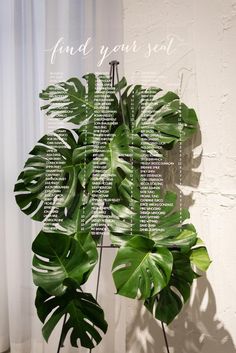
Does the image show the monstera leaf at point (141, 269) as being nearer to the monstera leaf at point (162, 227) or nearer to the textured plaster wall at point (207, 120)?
the monstera leaf at point (162, 227)

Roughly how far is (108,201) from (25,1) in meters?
1.00

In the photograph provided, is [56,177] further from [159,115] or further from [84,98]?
[159,115]

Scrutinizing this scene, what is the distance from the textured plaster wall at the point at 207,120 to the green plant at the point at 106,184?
8 cm

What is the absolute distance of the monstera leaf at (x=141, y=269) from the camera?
0.89 m

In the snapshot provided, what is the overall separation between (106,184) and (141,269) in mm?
281

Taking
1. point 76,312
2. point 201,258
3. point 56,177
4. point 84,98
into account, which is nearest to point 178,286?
point 201,258

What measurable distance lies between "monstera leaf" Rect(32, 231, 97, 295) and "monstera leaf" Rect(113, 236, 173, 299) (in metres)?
0.10

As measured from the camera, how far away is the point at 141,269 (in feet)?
3.01

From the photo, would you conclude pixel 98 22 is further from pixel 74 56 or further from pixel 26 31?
pixel 26 31

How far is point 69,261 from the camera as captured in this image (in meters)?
0.96

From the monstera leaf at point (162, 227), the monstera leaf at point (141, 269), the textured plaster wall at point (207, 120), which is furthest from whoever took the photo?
the textured plaster wall at point (207, 120)

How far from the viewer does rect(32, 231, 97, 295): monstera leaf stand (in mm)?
944

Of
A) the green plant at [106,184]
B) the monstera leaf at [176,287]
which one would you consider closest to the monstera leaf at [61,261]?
the green plant at [106,184]

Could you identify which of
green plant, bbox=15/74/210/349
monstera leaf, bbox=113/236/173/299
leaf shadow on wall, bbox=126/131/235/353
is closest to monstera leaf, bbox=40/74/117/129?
green plant, bbox=15/74/210/349
